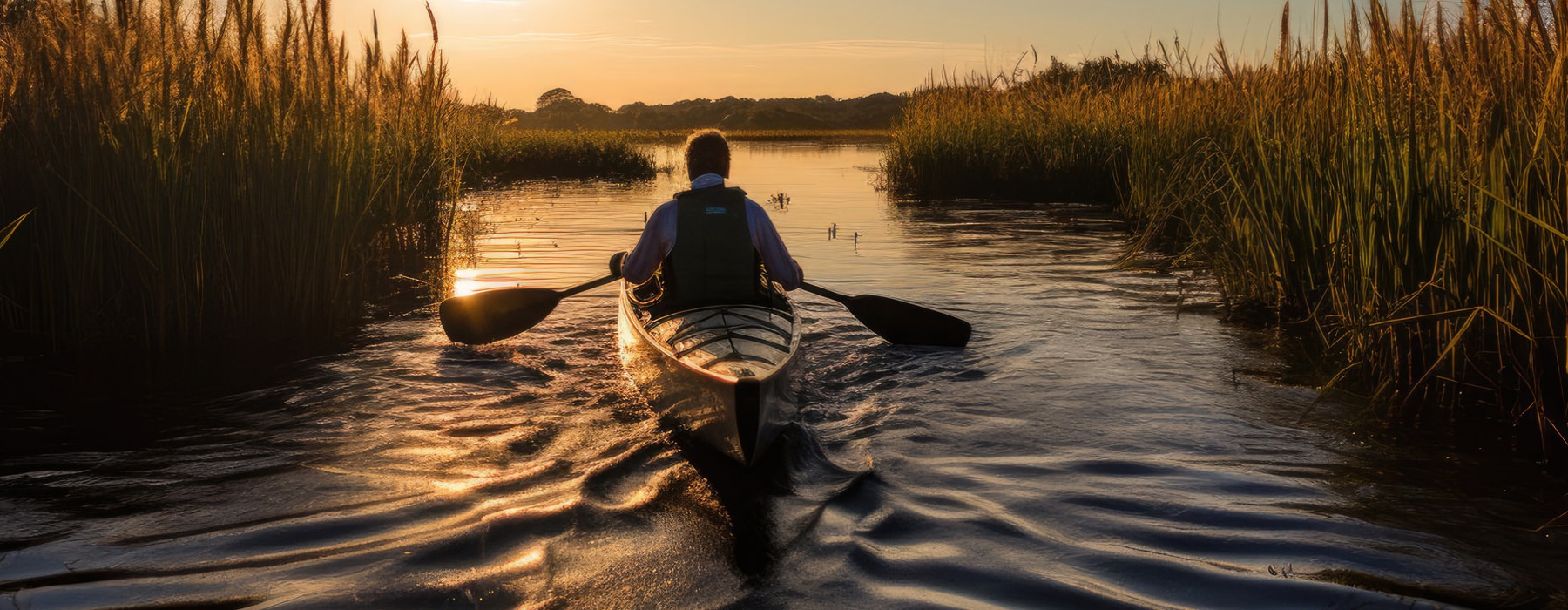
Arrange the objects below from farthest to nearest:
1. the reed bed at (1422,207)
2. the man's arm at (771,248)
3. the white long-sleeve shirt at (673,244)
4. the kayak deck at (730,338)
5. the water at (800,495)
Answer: the man's arm at (771,248) → the white long-sleeve shirt at (673,244) → the kayak deck at (730,338) → the reed bed at (1422,207) → the water at (800,495)

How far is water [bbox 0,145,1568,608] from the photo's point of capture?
348cm

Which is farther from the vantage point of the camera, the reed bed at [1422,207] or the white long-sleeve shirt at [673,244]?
the white long-sleeve shirt at [673,244]

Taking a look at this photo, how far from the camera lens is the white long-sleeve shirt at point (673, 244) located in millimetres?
5793

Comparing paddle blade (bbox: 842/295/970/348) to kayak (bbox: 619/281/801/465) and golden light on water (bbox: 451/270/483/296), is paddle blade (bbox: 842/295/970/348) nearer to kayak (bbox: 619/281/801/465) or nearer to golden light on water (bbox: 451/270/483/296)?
kayak (bbox: 619/281/801/465)

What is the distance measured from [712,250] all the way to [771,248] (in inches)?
17.7

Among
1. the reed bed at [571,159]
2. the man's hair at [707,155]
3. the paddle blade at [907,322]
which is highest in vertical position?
the reed bed at [571,159]

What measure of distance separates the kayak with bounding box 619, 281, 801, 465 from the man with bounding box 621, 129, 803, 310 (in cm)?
13

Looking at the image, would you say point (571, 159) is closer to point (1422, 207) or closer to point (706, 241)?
point (706, 241)

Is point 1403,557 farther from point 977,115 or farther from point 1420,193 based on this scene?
point 977,115

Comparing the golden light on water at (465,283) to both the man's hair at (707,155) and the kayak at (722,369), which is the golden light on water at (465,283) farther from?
the man's hair at (707,155)

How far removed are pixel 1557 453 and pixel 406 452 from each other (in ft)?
16.7

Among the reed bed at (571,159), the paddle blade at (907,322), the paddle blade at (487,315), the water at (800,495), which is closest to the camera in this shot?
the water at (800,495)

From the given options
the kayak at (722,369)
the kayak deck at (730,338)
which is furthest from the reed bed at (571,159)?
the kayak deck at (730,338)

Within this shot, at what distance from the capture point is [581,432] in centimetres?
540
